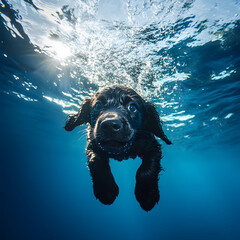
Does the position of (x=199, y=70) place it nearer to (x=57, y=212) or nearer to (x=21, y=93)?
(x=21, y=93)

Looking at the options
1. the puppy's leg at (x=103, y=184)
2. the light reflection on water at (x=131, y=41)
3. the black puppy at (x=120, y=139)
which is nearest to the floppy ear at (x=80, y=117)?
the black puppy at (x=120, y=139)

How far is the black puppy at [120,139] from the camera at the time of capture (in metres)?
2.56

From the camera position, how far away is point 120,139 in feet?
8.27

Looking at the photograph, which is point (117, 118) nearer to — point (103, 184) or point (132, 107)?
point (132, 107)

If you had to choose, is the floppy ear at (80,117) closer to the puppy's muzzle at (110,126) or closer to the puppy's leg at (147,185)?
the puppy's muzzle at (110,126)

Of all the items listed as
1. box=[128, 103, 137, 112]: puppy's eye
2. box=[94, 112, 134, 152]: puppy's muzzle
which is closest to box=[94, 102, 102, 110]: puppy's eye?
box=[128, 103, 137, 112]: puppy's eye

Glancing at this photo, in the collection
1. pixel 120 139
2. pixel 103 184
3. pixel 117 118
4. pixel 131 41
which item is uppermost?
pixel 131 41

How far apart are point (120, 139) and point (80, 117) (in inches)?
79.8

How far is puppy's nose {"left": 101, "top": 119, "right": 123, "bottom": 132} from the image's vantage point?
2.38 metres

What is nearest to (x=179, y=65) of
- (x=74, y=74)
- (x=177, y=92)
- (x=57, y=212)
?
(x=177, y=92)

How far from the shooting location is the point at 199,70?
9000 mm

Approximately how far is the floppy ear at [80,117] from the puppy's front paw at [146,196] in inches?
91.3

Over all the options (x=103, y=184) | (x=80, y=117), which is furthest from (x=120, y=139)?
(x=80, y=117)

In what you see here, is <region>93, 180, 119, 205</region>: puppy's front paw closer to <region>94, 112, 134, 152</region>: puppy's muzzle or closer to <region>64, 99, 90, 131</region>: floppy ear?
<region>94, 112, 134, 152</region>: puppy's muzzle
